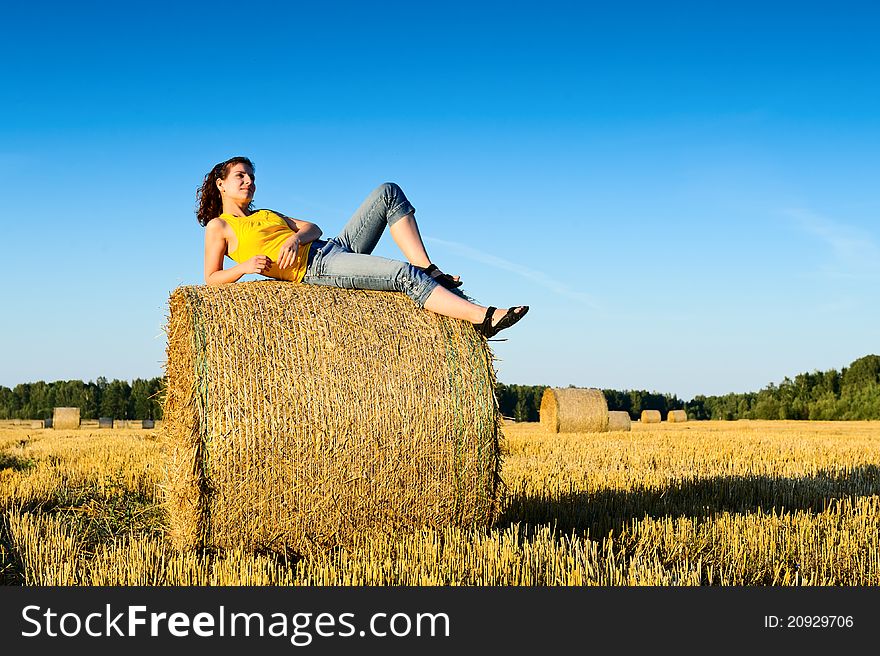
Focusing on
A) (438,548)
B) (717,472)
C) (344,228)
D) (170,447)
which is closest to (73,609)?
(170,447)

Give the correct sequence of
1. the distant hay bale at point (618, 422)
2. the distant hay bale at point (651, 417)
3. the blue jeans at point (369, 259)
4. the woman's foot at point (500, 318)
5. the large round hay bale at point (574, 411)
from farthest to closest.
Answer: the distant hay bale at point (651, 417) → the distant hay bale at point (618, 422) → the large round hay bale at point (574, 411) → the blue jeans at point (369, 259) → the woman's foot at point (500, 318)

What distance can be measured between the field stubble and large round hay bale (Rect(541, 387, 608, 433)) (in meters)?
10.2

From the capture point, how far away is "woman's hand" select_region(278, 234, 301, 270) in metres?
5.54

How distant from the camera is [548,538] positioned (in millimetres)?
5332

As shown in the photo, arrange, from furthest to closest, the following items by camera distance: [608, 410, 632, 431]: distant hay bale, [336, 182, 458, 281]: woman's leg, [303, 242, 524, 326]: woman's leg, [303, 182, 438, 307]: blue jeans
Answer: [608, 410, 632, 431]: distant hay bale
[336, 182, 458, 281]: woman's leg
[303, 182, 438, 307]: blue jeans
[303, 242, 524, 326]: woman's leg

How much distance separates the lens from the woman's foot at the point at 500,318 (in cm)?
530

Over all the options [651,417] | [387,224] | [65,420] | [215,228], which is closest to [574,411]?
[651,417]

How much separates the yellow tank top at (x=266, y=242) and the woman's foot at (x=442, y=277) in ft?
2.67

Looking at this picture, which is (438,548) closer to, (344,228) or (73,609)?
(73,609)

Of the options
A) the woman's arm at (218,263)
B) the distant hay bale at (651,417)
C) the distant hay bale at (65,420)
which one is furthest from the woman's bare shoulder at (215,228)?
the distant hay bale at (651,417)

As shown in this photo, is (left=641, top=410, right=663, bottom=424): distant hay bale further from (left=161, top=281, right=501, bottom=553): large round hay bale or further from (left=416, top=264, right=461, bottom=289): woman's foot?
(left=161, top=281, right=501, bottom=553): large round hay bale

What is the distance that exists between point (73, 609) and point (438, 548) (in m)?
1.95

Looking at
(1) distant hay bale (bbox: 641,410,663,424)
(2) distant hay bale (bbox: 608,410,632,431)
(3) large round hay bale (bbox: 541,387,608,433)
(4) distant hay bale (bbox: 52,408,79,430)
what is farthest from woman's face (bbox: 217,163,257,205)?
(1) distant hay bale (bbox: 641,410,663,424)

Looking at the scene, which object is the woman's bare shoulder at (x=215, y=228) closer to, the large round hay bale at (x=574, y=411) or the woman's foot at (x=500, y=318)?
the woman's foot at (x=500, y=318)
